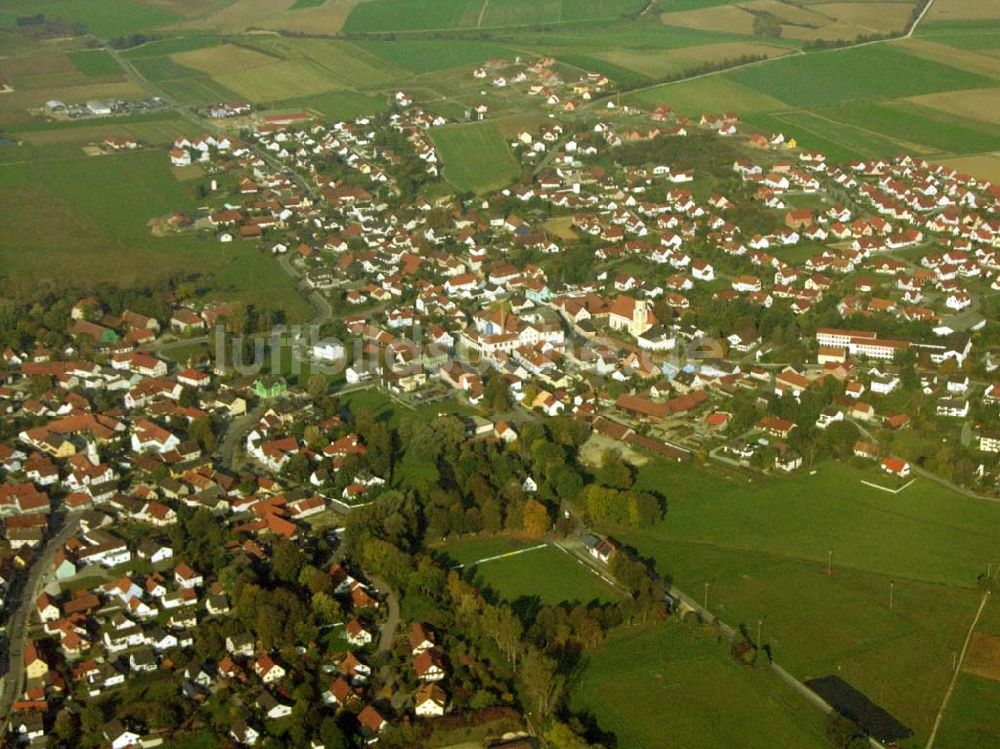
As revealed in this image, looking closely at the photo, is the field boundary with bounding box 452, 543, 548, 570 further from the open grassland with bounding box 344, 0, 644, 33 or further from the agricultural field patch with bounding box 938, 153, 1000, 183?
the open grassland with bounding box 344, 0, 644, 33

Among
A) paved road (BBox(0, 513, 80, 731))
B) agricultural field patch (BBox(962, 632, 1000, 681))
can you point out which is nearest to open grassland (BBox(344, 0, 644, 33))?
paved road (BBox(0, 513, 80, 731))

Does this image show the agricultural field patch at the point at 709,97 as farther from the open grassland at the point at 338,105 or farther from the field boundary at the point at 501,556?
the field boundary at the point at 501,556

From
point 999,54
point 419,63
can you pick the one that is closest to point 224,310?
point 419,63

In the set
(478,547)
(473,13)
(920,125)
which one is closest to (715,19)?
(473,13)

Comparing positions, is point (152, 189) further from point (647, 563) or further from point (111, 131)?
point (647, 563)

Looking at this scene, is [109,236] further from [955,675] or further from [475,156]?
[955,675]

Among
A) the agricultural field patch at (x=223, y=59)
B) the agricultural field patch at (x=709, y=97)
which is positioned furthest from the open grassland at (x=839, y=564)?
the agricultural field patch at (x=223, y=59)
